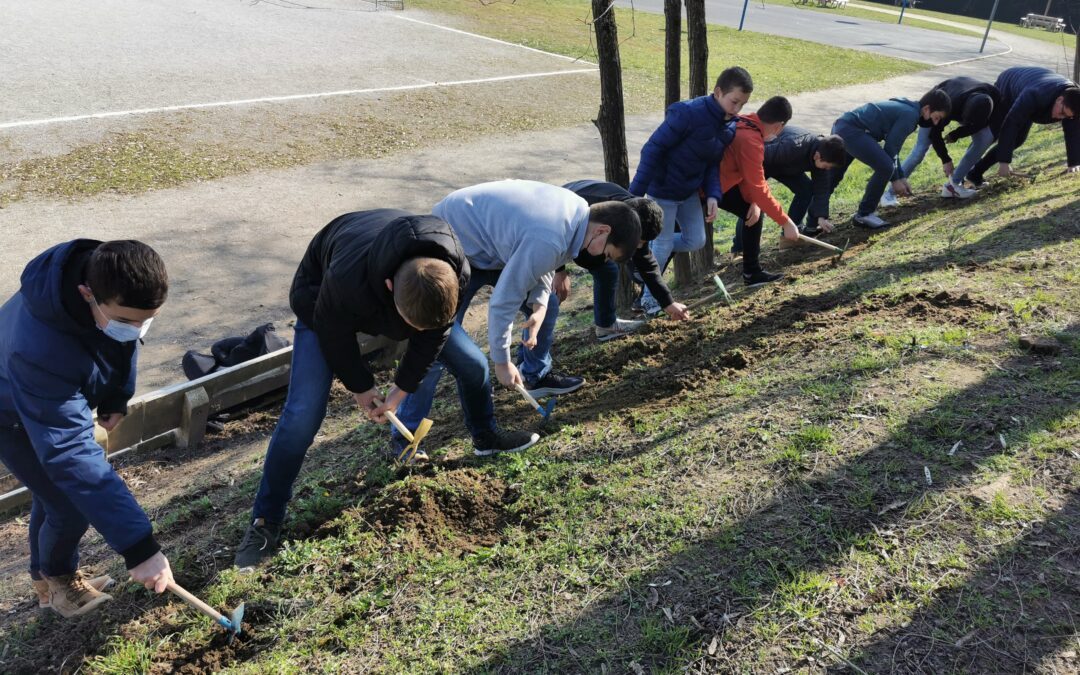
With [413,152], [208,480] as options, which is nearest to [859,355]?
[208,480]

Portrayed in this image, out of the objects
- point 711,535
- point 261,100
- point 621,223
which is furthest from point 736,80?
point 261,100

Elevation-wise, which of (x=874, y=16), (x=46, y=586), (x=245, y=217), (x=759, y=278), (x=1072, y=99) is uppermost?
A: (x=874, y=16)

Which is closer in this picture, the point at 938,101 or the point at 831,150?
the point at 831,150

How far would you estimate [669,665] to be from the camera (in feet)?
8.94

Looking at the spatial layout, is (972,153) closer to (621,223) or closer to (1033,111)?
(1033,111)

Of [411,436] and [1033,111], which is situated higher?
[1033,111]

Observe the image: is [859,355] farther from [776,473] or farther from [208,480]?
[208,480]

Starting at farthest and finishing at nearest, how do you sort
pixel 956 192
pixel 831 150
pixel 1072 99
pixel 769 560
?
pixel 956 192, pixel 1072 99, pixel 831 150, pixel 769 560

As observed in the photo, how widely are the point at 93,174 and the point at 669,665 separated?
10411 millimetres

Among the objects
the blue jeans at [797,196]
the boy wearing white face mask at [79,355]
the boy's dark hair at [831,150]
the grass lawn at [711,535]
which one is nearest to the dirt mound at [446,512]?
the grass lawn at [711,535]

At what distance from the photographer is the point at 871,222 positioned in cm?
796

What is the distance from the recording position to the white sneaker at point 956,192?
8.33 metres

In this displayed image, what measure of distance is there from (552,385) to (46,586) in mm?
2952

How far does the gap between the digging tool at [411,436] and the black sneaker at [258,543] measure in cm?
71
